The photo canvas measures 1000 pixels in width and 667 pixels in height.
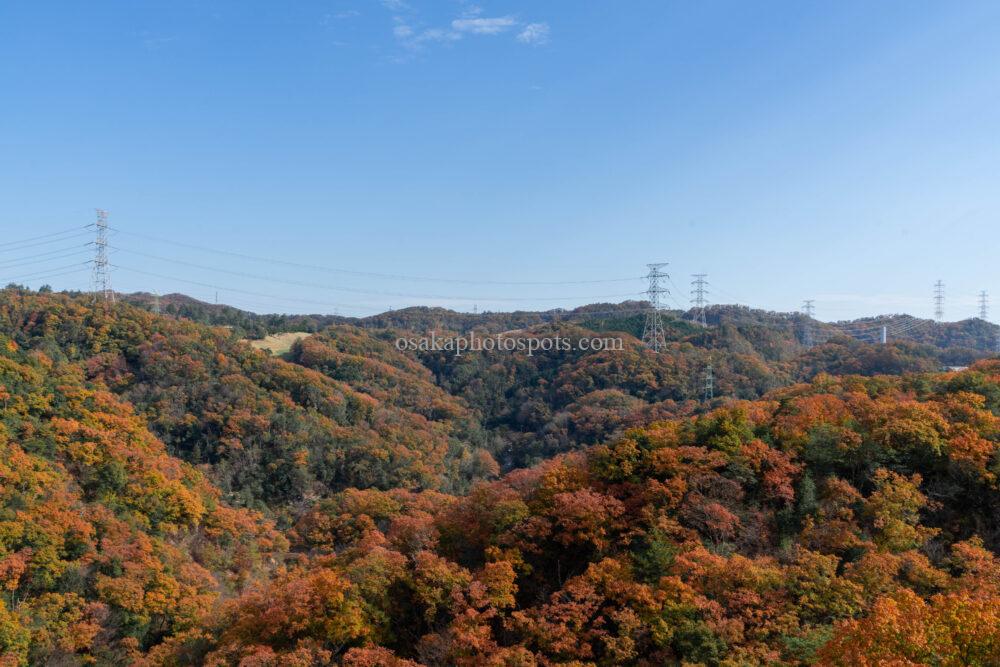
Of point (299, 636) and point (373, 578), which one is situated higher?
Answer: point (373, 578)

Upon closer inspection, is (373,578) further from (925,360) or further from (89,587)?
(925,360)

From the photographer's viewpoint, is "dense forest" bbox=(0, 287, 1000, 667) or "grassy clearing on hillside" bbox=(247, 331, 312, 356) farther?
"grassy clearing on hillside" bbox=(247, 331, 312, 356)

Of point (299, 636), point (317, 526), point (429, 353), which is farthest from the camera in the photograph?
point (429, 353)

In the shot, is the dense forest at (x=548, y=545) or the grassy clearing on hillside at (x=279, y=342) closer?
the dense forest at (x=548, y=545)

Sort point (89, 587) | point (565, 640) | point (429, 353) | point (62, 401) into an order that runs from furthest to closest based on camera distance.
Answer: point (429, 353) < point (62, 401) < point (89, 587) < point (565, 640)

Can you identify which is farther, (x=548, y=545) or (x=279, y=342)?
Answer: (x=279, y=342)

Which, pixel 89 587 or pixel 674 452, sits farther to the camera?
pixel 89 587

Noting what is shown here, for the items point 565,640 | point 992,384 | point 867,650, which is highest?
point 992,384

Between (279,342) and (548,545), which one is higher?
(279,342)

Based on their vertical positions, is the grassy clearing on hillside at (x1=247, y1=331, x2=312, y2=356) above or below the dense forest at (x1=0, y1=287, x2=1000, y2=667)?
above

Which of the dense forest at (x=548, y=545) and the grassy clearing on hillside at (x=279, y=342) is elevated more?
the grassy clearing on hillside at (x=279, y=342)

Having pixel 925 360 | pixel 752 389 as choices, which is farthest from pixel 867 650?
pixel 925 360
